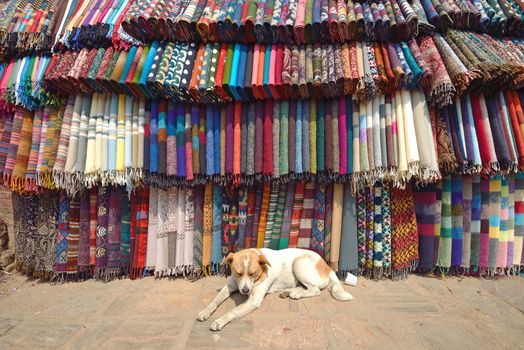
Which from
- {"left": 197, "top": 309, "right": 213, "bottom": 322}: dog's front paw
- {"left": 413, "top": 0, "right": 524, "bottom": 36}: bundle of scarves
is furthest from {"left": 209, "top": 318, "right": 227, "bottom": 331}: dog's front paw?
{"left": 413, "top": 0, "right": 524, "bottom": 36}: bundle of scarves

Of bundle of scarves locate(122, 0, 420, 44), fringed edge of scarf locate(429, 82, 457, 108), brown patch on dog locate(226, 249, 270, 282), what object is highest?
bundle of scarves locate(122, 0, 420, 44)

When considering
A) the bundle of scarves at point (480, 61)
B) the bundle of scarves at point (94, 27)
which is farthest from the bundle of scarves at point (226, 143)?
the bundle of scarves at point (94, 27)

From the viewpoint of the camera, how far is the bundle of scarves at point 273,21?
2.37 metres

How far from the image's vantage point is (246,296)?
237 centimetres

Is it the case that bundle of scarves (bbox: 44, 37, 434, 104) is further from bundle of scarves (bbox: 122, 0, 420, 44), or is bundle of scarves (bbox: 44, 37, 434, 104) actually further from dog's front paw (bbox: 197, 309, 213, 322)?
dog's front paw (bbox: 197, 309, 213, 322)

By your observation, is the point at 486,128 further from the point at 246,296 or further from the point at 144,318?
the point at 144,318

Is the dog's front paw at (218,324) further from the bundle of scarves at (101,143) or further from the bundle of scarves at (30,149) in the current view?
the bundle of scarves at (30,149)

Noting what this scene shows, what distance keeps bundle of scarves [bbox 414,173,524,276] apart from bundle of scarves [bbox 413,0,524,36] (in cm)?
139

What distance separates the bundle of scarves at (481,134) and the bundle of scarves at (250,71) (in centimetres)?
42

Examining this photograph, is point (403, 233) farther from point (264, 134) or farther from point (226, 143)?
point (226, 143)

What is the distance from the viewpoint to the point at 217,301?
86.7 inches

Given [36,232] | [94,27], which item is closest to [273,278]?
[36,232]

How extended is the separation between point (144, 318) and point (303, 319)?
1182 mm

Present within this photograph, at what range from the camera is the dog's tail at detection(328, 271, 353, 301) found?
2289 mm
